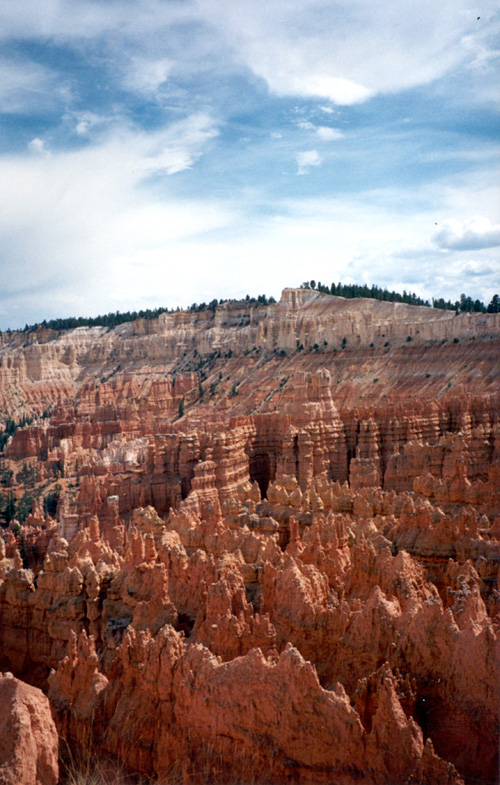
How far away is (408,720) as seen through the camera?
909 centimetres

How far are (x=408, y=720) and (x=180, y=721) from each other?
3476 mm

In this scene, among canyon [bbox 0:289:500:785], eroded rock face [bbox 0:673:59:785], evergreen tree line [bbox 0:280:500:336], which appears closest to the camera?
eroded rock face [bbox 0:673:59:785]

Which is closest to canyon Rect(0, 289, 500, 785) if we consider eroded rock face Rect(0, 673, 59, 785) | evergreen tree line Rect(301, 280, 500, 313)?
eroded rock face Rect(0, 673, 59, 785)

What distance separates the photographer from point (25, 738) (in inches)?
372

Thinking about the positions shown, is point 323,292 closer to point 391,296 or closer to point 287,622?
point 391,296

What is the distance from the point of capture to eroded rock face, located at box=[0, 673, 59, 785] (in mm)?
9227

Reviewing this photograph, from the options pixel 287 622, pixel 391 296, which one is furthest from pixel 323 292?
pixel 287 622

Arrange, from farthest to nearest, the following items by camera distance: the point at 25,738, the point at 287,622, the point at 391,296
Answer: the point at 391,296 → the point at 287,622 → the point at 25,738

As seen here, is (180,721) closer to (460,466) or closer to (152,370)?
(460,466)

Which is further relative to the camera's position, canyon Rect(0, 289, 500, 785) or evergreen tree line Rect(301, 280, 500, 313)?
evergreen tree line Rect(301, 280, 500, 313)

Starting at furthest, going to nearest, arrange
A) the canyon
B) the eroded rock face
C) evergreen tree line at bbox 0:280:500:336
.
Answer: evergreen tree line at bbox 0:280:500:336, the canyon, the eroded rock face

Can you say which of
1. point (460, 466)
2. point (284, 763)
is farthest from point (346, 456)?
point (284, 763)

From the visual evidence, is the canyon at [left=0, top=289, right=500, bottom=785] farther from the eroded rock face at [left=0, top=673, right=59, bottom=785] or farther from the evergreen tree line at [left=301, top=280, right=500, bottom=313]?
the evergreen tree line at [left=301, top=280, right=500, bottom=313]

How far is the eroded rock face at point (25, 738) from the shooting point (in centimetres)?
923
